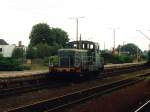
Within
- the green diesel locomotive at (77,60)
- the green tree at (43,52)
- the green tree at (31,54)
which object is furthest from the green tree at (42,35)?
the green diesel locomotive at (77,60)

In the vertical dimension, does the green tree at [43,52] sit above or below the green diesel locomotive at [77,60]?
above

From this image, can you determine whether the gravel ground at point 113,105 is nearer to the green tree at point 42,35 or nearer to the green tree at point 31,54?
the green tree at point 31,54

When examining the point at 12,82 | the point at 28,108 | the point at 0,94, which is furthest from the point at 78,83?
the point at 28,108

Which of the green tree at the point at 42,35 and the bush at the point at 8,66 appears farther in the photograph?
the green tree at the point at 42,35

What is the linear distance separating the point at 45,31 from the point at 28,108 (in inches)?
4571

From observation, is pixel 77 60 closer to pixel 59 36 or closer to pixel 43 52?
pixel 43 52

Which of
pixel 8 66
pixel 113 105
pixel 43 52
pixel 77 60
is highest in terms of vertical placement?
pixel 43 52

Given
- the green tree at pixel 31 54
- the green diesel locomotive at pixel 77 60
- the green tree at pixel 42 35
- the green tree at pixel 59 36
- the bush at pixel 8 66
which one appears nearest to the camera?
the green diesel locomotive at pixel 77 60

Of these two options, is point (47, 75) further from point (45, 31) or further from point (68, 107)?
point (45, 31)

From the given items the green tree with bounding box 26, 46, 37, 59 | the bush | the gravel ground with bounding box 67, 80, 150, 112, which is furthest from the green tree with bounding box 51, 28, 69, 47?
the gravel ground with bounding box 67, 80, 150, 112

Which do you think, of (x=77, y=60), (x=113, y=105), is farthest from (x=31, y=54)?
(x=113, y=105)

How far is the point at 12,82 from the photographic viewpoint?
2777cm

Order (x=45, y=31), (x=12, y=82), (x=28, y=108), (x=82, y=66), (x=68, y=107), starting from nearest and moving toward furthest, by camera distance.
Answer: (x=28, y=108) < (x=68, y=107) < (x=12, y=82) < (x=82, y=66) < (x=45, y=31)

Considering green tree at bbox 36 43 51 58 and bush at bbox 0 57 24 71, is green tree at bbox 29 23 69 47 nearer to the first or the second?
green tree at bbox 36 43 51 58
